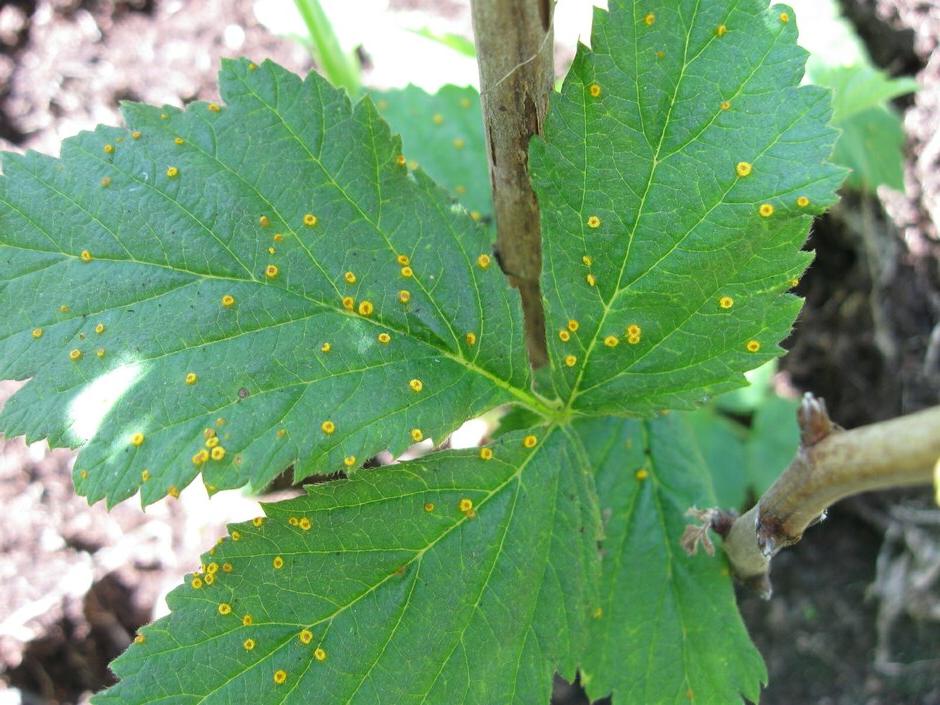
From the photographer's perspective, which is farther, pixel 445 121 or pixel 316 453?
pixel 445 121

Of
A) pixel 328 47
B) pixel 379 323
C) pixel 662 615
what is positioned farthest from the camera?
pixel 328 47

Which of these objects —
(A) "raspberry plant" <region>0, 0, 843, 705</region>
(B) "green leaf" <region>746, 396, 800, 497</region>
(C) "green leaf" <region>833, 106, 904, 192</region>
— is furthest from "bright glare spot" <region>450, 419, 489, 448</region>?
(C) "green leaf" <region>833, 106, 904, 192</region>

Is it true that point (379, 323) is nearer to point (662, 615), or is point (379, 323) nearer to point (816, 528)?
point (662, 615)

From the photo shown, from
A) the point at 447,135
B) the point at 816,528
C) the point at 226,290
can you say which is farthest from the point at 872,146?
the point at 226,290

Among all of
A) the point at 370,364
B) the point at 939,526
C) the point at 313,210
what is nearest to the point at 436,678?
the point at 370,364

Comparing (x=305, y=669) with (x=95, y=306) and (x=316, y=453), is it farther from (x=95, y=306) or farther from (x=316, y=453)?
(x=95, y=306)

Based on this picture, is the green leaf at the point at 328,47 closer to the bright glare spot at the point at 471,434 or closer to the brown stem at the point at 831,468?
the bright glare spot at the point at 471,434
